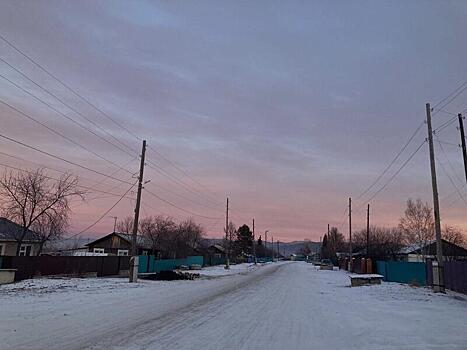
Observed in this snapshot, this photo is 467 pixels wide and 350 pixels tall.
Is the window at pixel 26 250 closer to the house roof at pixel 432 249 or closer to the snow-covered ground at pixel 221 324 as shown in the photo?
the snow-covered ground at pixel 221 324

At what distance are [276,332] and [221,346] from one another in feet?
7.73

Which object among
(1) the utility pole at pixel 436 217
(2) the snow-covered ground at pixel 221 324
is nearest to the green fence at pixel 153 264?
(2) the snow-covered ground at pixel 221 324

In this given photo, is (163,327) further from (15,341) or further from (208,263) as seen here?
(208,263)

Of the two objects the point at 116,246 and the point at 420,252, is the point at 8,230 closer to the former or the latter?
the point at 116,246

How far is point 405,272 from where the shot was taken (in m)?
37.7

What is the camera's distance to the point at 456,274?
87.7ft

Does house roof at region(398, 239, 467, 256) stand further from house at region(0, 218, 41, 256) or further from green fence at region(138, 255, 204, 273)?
house at region(0, 218, 41, 256)

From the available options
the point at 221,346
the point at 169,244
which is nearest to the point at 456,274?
the point at 221,346

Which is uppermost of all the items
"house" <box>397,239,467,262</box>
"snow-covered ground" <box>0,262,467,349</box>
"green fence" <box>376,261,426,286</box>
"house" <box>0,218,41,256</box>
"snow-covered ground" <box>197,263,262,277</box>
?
"house" <box>397,239,467,262</box>

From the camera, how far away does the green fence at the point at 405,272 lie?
36.1 metres

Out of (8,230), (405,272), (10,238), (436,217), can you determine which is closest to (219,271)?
(10,238)

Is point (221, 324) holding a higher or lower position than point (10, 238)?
lower

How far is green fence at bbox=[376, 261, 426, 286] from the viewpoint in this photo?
118 ft

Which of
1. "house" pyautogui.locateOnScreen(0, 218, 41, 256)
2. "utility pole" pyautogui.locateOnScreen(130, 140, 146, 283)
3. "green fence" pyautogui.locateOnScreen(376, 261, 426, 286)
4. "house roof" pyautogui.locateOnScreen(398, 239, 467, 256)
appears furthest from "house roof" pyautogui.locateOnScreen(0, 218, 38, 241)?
"house roof" pyautogui.locateOnScreen(398, 239, 467, 256)
